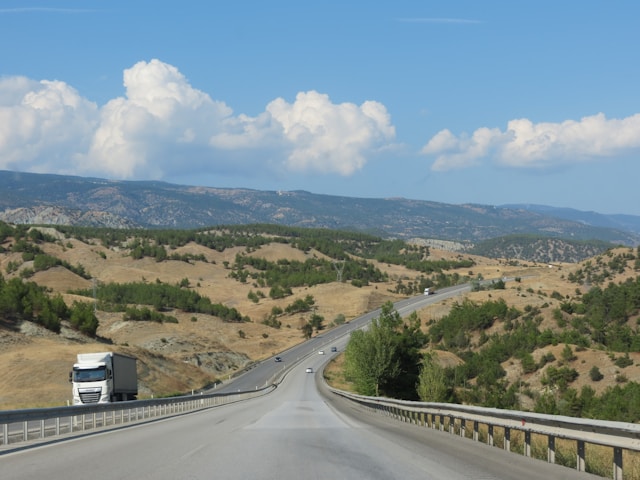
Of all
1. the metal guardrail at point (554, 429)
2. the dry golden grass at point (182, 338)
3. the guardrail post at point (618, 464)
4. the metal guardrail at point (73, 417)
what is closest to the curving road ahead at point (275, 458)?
the metal guardrail at point (554, 429)

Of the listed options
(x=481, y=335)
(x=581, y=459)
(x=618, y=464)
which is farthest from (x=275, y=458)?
(x=481, y=335)

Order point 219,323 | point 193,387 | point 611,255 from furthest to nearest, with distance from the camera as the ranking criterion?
point 611,255, point 219,323, point 193,387

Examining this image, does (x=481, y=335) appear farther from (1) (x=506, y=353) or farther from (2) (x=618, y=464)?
(2) (x=618, y=464)

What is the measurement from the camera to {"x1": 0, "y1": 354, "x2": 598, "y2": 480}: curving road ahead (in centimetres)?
1279

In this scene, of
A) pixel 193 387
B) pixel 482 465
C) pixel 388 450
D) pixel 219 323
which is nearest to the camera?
pixel 482 465

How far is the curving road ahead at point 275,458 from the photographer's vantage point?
12.8m

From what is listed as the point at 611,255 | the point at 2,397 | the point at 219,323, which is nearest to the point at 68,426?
the point at 2,397

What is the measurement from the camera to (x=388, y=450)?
16703 mm

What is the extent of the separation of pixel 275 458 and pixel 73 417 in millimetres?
13514

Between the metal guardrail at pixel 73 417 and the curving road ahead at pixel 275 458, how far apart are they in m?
1.18

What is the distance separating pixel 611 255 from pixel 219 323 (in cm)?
7695

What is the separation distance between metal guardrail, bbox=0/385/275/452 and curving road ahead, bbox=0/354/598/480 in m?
1.18

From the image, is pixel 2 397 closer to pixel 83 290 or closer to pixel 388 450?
pixel 388 450

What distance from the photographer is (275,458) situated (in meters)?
15.3
